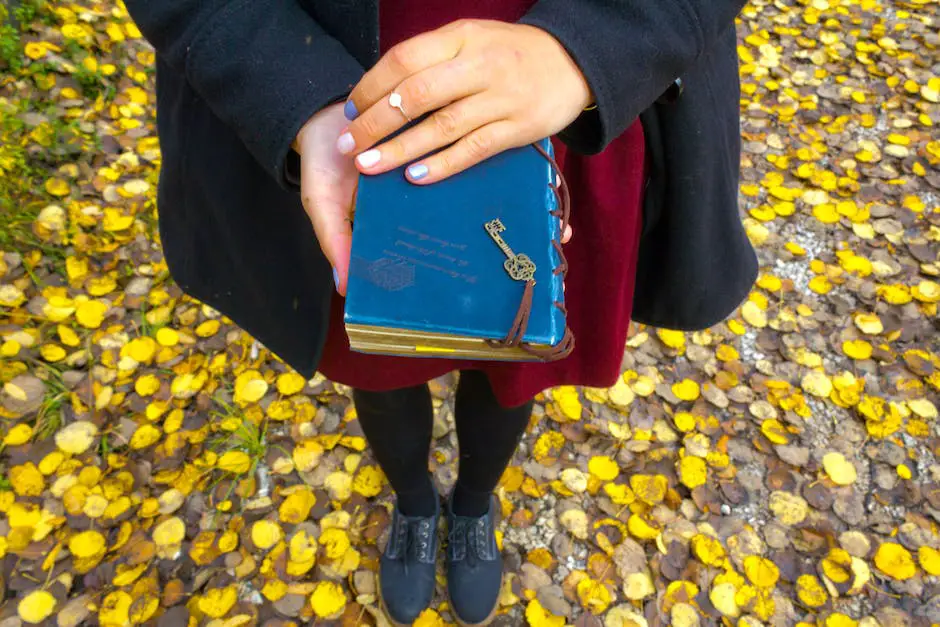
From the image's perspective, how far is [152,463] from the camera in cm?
196

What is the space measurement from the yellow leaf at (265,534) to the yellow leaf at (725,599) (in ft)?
4.32

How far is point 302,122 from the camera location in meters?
0.78

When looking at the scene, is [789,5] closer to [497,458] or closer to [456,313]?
[497,458]

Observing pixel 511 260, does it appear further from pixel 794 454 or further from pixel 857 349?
pixel 857 349

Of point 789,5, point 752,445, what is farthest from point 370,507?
point 789,5

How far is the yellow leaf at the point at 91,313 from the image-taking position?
2.18 metres

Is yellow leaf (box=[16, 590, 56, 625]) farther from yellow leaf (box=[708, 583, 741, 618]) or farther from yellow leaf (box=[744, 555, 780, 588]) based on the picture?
yellow leaf (box=[744, 555, 780, 588])

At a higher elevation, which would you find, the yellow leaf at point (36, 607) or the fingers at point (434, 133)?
the fingers at point (434, 133)

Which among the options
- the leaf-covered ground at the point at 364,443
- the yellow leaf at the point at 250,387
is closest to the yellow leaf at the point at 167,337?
the leaf-covered ground at the point at 364,443

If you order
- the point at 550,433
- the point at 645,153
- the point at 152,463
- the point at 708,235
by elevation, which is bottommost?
the point at 550,433

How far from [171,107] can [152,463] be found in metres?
1.38

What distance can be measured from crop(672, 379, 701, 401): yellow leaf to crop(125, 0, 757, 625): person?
3.26 feet

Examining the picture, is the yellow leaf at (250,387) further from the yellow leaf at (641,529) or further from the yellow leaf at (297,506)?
the yellow leaf at (641,529)

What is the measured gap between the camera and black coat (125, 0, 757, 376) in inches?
30.4
